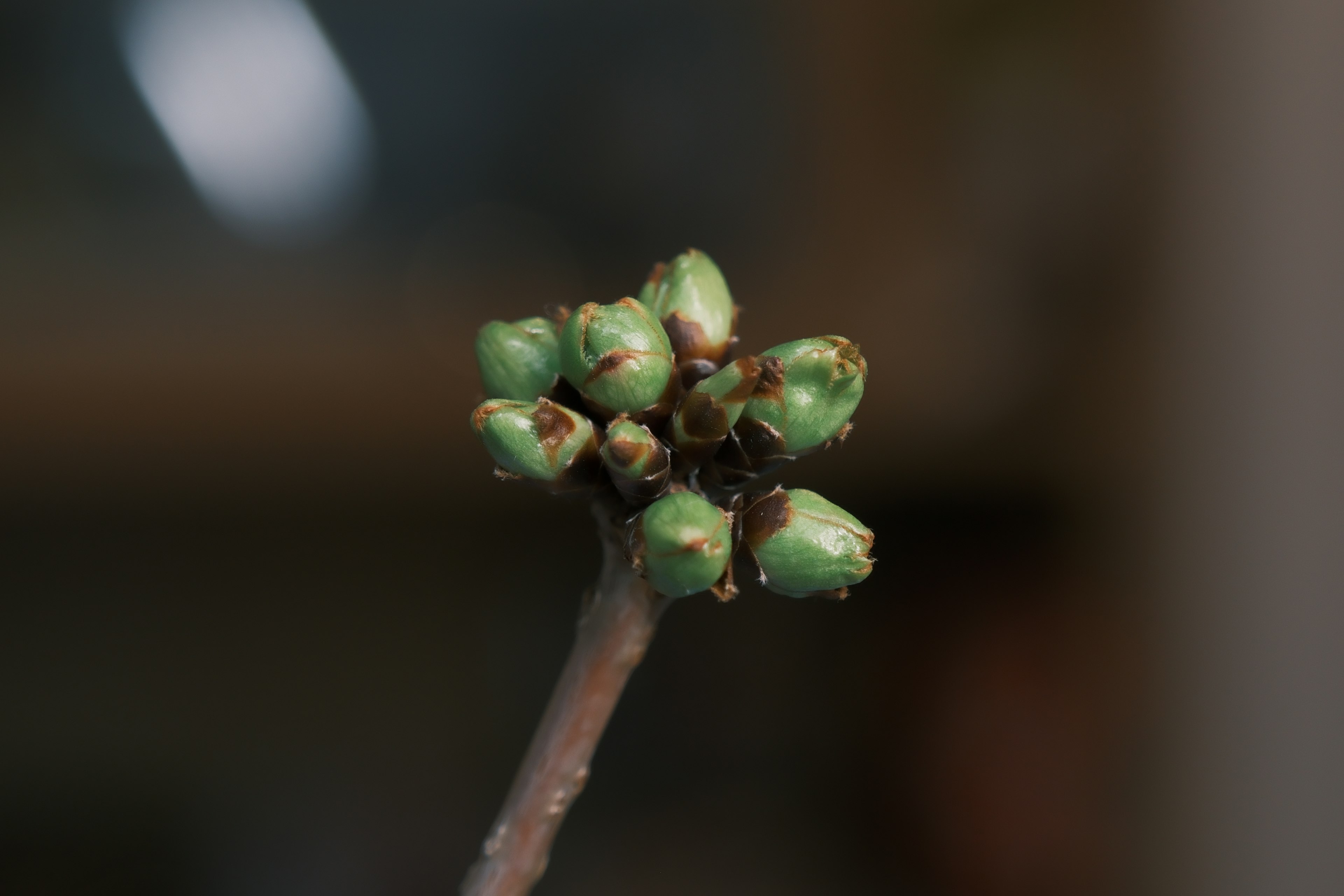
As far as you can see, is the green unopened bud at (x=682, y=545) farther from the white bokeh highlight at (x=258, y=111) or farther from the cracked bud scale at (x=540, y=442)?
the white bokeh highlight at (x=258, y=111)

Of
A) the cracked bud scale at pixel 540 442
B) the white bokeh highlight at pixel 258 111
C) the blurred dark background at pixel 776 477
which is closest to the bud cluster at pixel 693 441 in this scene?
the cracked bud scale at pixel 540 442

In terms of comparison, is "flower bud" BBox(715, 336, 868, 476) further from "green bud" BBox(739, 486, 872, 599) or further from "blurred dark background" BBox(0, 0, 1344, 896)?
"blurred dark background" BBox(0, 0, 1344, 896)

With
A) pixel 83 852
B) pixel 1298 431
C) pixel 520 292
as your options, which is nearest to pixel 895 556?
pixel 1298 431

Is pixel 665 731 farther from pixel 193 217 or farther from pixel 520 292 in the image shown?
pixel 193 217

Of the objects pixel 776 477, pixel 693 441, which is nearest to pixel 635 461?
pixel 693 441

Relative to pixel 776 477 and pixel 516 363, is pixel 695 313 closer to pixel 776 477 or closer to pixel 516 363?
pixel 516 363

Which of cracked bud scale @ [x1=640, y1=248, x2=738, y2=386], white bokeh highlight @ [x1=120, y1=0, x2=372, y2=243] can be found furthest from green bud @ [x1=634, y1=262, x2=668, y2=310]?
white bokeh highlight @ [x1=120, y1=0, x2=372, y2=243]
